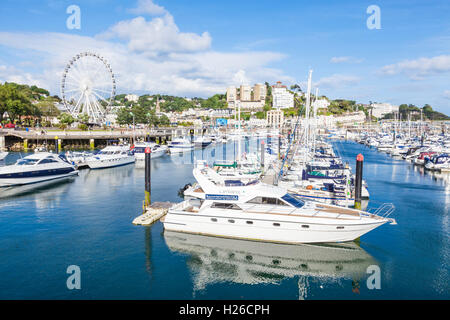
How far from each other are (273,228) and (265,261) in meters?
2.06

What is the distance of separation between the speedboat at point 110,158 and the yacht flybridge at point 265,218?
3083cm

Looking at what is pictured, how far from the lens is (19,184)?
35094 mm

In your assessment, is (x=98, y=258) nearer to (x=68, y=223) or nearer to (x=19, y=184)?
(x=68, y=223)

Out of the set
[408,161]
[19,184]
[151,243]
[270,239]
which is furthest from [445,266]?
[408,161]

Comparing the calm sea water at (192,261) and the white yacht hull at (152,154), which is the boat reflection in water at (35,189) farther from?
the white yacht hull at (152,154)

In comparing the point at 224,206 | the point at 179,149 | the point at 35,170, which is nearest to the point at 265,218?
the point at 224,206

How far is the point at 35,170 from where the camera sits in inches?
1409

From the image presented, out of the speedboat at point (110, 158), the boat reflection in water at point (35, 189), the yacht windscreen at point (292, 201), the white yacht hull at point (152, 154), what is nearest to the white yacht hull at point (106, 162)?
the speedboat at point (110, 158)

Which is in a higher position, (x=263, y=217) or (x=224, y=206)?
(x=224, y=206)

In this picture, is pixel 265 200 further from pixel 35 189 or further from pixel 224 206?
pixel 35 189

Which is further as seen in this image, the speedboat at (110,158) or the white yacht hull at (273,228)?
the speedboat at (110,158)

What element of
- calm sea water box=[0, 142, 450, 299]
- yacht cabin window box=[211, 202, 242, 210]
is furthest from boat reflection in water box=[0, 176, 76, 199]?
yacht cabin window box=[211, 202, 242, 210]

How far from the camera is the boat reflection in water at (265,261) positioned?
51.7ft

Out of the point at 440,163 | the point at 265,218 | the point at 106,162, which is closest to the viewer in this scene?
the point at 265,218
